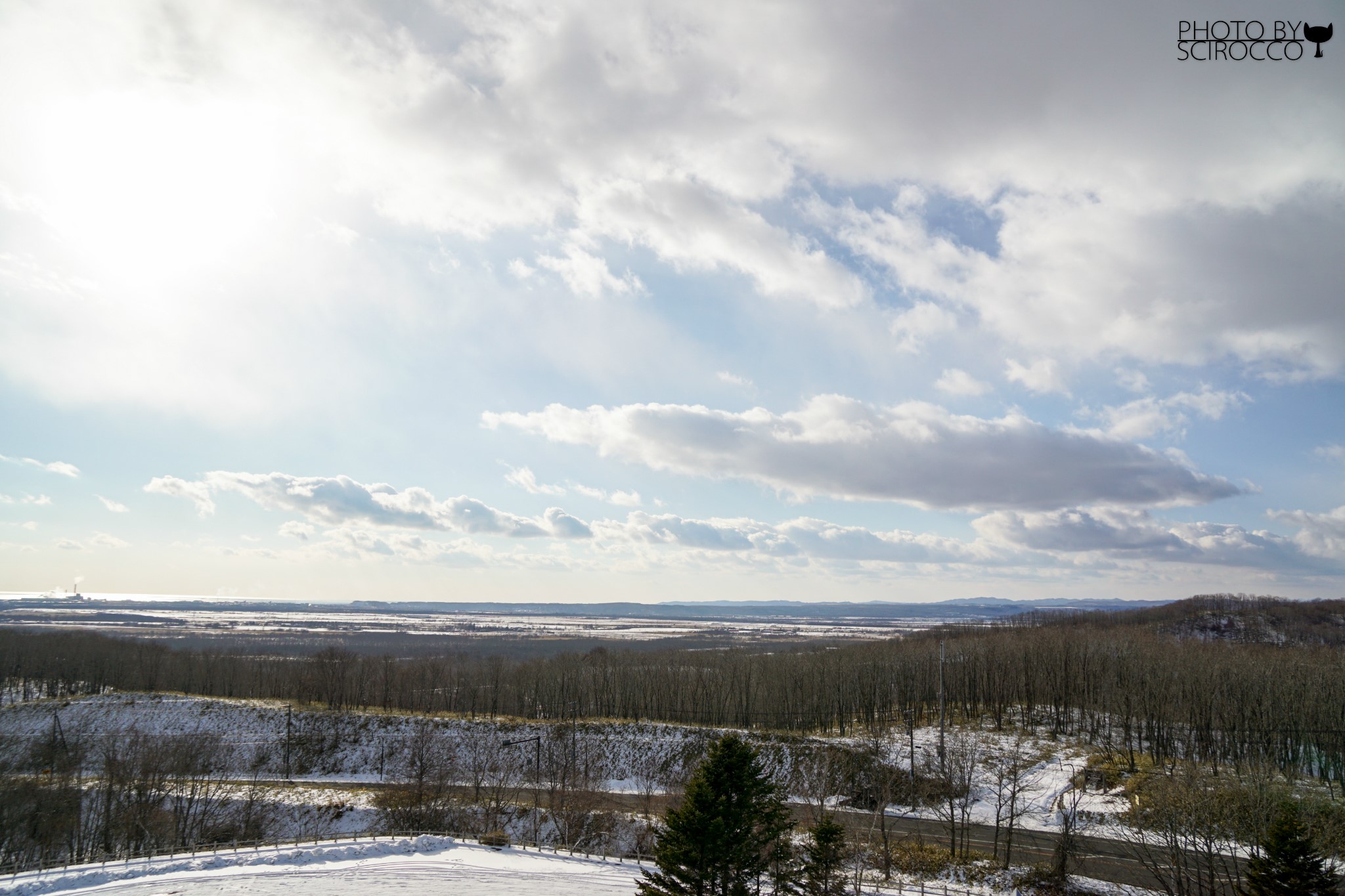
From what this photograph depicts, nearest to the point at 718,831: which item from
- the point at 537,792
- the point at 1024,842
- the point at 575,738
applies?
the point at 1024,842

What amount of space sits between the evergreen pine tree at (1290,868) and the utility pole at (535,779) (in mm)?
38319

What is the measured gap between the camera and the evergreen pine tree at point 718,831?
2539cm

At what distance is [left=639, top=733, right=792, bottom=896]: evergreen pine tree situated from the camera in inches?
1000

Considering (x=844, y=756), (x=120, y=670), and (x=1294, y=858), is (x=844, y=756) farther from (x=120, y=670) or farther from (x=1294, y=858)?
(x=120, y=670)

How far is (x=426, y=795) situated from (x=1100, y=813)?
176 ft

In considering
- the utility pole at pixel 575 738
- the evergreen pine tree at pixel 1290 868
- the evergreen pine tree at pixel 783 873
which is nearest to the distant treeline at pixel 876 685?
the utility pole at pixel 575 738

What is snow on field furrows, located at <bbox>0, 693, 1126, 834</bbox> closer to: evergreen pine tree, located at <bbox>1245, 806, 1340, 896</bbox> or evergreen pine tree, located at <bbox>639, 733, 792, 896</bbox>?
evergreen pine tree, located at <bbox>1245, 806, 1340, 896</bbox>

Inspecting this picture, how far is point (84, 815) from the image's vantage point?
58.0 meters

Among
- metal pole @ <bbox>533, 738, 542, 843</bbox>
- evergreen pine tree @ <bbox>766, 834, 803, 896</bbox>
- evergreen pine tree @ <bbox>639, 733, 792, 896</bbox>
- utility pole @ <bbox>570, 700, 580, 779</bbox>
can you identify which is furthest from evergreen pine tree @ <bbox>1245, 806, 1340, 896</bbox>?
utility pole @ <bbox>570, 700, 580, 779</bbox>

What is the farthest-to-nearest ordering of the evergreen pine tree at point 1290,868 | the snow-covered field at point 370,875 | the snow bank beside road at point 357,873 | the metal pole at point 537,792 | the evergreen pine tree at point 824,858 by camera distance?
the metal pole at point 537,792 < the snow bank beside road at point 357,873 < the snow-covered field at point 370,875 < the evergreen pine tree at point 824,858 < the evergreen pine tree at point 1290,868

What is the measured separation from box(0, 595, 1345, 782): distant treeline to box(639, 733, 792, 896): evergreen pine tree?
50.9m

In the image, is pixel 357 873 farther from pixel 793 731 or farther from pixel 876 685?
pixel 876 685

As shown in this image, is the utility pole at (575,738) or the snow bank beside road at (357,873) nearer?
the snow bank beside road at (357,873)

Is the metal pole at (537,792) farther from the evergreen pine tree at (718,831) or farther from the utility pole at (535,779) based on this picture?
the evergreen pine tree at (718,831)
